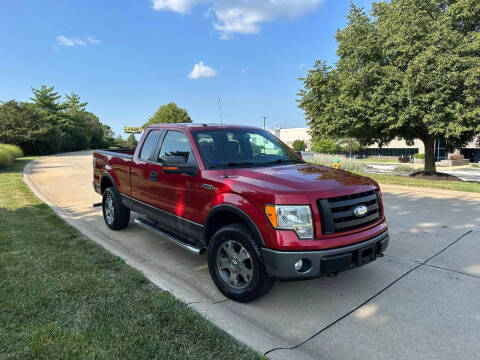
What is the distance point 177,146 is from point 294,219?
6.97 feet

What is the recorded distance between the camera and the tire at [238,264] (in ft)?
10.1

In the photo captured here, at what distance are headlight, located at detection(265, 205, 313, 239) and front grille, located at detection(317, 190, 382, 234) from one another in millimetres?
138

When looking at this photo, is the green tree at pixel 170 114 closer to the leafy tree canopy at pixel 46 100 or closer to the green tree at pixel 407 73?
the leafy tree canopy at pixel 46 100

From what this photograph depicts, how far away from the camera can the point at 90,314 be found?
2.86 m

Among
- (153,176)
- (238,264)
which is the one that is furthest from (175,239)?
(238,264)

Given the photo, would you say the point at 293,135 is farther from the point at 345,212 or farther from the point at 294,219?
the point at 294,219

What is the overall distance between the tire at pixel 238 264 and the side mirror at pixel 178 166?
2.71ft

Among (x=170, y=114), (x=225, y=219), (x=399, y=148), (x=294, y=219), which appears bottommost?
(x=225, y=219)

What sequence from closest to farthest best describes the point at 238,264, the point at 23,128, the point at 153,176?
the point at 238,264 < the point at 153,176 < the point at 23,128

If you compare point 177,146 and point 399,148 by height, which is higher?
point 399,148

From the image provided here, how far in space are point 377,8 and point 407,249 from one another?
54.8 ft

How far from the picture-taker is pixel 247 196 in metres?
3.13

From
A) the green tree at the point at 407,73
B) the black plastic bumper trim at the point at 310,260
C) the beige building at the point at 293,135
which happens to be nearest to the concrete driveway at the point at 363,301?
the black plastic bumper trim at the point at 310,260

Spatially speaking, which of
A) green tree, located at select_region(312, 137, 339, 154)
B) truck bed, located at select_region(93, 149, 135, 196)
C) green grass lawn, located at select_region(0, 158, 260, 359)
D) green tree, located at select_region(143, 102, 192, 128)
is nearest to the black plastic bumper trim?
green grass lawn, located at select_region(0, 158, 260, 359)
